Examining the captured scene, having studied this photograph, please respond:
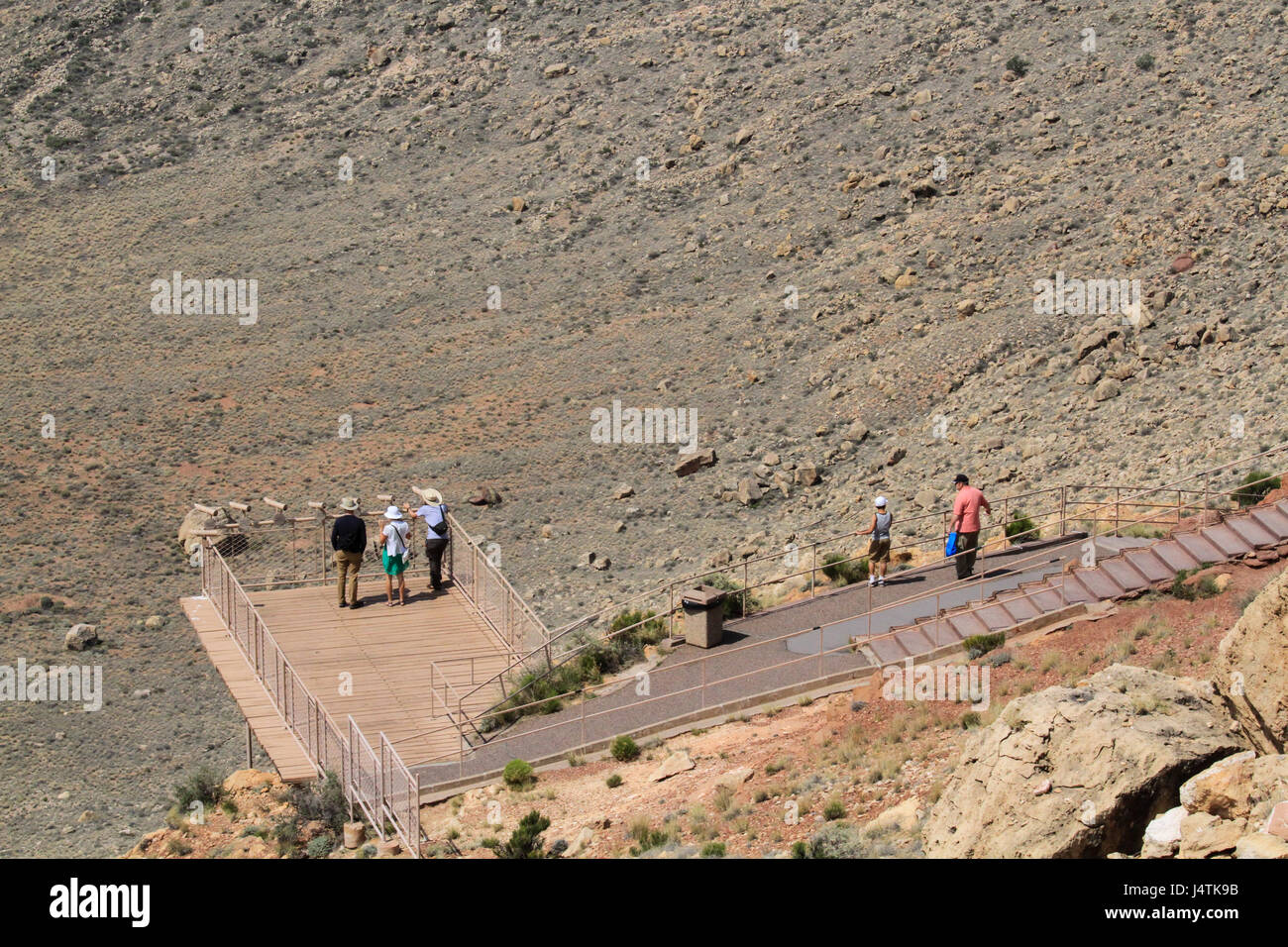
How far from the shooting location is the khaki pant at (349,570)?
23.1 m

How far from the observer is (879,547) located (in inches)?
885

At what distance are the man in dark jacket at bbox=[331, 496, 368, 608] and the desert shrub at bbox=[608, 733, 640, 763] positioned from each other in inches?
233

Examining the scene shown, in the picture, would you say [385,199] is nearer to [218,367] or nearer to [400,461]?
[218,367]

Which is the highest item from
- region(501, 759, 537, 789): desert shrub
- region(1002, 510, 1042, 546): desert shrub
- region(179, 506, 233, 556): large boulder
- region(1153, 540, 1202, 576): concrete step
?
region(179, 506, 233, 556): large boulder

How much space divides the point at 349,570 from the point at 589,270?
2815cm

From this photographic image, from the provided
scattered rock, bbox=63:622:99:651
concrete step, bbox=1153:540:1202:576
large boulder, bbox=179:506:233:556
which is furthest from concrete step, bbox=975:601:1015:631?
large boulder, bbox=179:506:233:556

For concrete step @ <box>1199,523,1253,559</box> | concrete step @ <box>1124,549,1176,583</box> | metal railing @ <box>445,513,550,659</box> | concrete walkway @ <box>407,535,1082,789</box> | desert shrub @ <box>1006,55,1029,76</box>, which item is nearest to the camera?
concrete walkway @ <box>407,535,1082,789</box>

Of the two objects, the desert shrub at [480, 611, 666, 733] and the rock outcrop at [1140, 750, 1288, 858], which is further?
the desert shrub at [480, 611, 666, 733]

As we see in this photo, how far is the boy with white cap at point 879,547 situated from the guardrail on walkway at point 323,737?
24.8 feet

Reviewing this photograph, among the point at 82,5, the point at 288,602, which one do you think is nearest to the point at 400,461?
the point at 288,602

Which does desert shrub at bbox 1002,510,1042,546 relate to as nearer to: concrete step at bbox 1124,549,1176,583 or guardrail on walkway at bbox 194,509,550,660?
concrete step at bbox 1124,549,1176,583

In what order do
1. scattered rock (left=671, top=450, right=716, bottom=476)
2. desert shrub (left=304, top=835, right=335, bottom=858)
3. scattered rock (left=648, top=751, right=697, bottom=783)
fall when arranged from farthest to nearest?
scattered rock (left=671, top=450, right=716, bottom=476)
scattered rock (left=648, top=751, right=697, bottom=783)
desert shrub (left=304, top=835, right=335, bottom=858)

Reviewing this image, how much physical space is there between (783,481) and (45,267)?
2984 cm

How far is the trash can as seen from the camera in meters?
21.3
